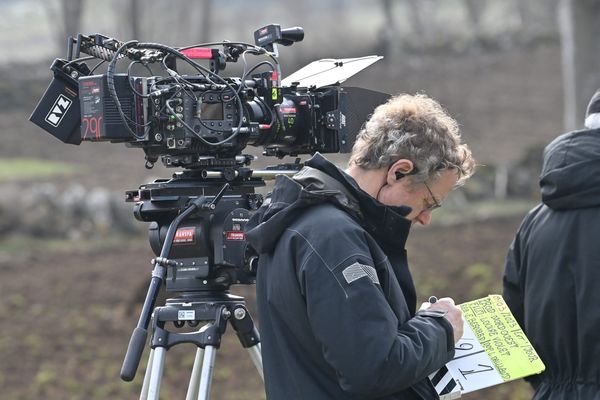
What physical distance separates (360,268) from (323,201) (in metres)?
0.25

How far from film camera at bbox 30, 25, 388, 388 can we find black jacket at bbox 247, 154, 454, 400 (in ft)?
2.28

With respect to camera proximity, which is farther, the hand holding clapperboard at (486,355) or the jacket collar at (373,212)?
the hand holding clapperboard at (486,355)

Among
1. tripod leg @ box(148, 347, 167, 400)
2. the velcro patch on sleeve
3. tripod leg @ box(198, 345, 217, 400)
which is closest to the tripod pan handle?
tripod leg @ box(148, 347, 167, 400)

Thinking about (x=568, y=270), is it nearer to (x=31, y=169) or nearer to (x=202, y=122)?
(x=202, y=122)

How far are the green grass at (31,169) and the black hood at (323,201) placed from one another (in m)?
10.9

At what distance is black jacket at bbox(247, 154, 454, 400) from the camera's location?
9.98ft

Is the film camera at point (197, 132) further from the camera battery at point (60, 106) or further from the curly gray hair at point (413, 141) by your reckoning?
the curly gray hair at point (413, 141)

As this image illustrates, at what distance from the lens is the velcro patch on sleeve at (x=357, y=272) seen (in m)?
3.07

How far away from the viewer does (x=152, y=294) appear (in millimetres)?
3896

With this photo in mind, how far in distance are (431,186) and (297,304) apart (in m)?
0.55

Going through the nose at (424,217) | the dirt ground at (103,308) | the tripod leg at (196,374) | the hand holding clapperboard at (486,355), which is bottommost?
the dirt ground at (103,308)

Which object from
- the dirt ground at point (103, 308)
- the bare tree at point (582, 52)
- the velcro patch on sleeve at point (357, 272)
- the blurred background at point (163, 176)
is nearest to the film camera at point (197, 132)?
the blurred background at point (163, 176)

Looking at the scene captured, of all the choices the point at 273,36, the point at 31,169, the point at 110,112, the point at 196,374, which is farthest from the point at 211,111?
the point at 31,169

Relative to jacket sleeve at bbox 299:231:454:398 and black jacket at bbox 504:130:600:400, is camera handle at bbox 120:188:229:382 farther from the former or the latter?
black jacket at bbox 504:130:600:400
